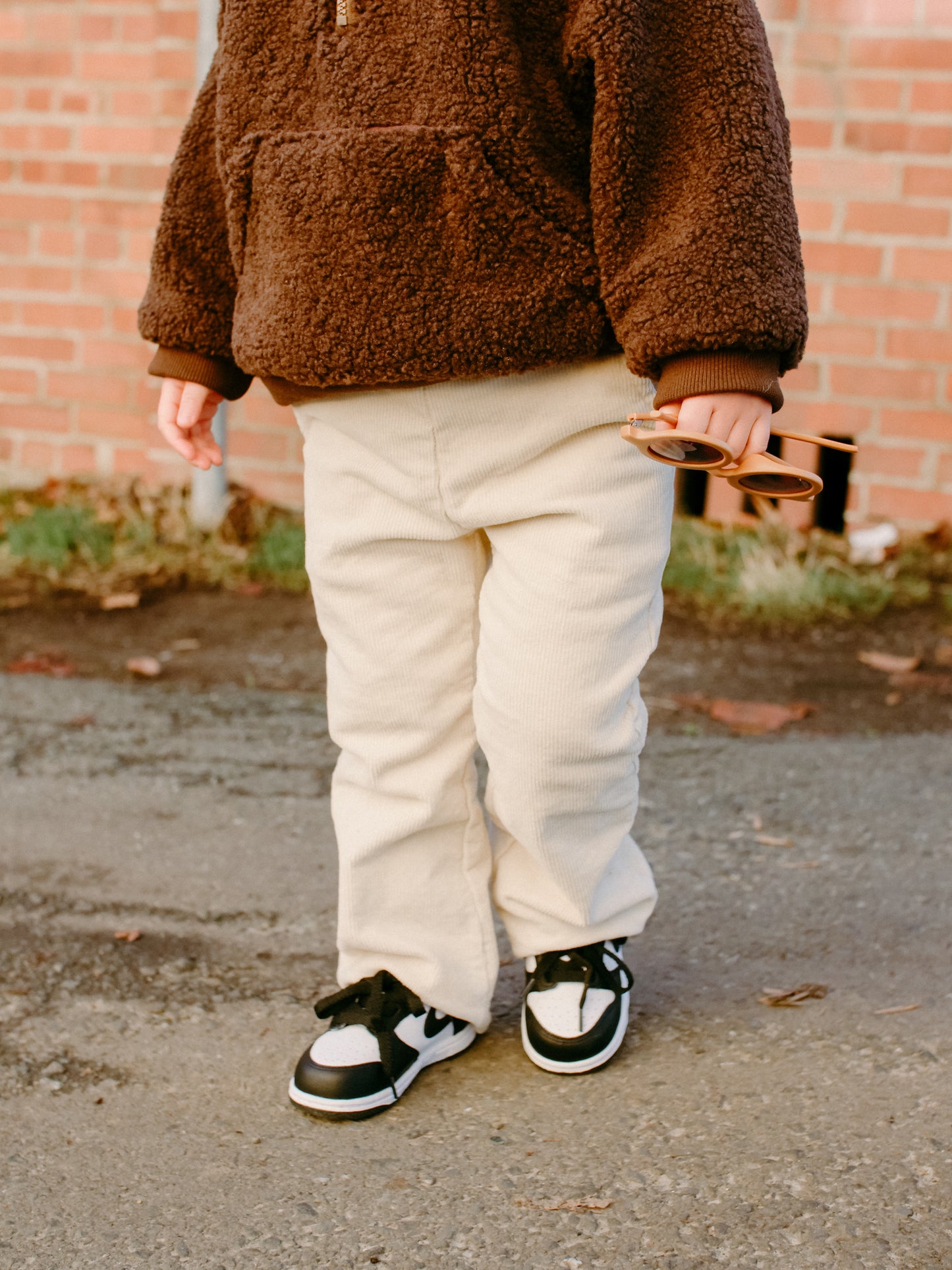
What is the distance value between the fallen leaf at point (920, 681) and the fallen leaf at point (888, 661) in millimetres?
14

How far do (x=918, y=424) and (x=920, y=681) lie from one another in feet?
2.91

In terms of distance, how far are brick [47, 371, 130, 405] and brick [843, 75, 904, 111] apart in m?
2.19

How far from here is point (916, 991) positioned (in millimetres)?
1913

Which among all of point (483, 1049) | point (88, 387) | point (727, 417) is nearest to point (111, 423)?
point (88, 387)

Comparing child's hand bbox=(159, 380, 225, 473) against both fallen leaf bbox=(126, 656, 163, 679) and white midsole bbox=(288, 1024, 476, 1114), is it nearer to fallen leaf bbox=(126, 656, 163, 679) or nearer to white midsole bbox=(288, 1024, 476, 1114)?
white midsole bbox=(288, 1024, 476, 1114)

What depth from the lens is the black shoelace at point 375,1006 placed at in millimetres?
1701

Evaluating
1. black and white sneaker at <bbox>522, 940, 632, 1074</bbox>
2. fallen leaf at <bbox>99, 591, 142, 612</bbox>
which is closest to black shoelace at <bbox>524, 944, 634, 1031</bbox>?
black and white sneaker at <bbox>522, 940, 632, 1074</bbox>

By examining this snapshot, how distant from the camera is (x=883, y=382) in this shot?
3645 mm

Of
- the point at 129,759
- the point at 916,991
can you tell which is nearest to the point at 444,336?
the point at 916,991

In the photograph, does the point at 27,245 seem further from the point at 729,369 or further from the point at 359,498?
the point at 729,369

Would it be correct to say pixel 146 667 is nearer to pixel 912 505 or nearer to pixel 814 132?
pixel 912 505

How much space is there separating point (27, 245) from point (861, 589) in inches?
103

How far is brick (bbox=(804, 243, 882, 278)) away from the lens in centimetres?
358

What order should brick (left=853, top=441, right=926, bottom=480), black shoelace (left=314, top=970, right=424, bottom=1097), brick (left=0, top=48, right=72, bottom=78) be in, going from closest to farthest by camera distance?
black shoelace (left=314, top=970, right=424, bottom=1097)
brick (left=853, top=441, right=926, bottom=480)
brick (left=0, top=48, right=72, bottom=78)
